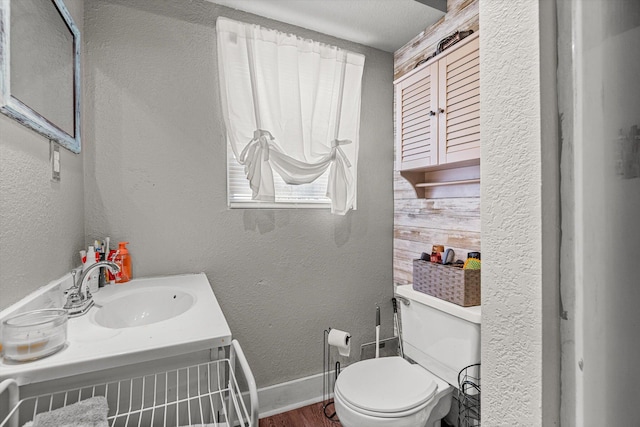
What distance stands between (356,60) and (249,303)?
5.32ft

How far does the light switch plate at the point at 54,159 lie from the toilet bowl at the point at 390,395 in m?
1.43

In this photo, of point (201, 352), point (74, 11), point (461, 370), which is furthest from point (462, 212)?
point (74, 11)

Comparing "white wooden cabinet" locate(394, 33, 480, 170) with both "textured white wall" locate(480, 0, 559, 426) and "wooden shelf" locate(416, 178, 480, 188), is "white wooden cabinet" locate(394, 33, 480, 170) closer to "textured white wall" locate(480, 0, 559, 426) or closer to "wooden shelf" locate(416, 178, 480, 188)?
"wooden shelf" locate(416, 178, 480, 188)

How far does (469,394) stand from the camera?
140cm

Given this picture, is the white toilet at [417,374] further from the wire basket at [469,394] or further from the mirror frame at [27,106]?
the mirror frame at [27,106]

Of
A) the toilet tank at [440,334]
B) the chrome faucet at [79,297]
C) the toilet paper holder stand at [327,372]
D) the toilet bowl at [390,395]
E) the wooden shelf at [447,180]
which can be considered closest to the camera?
the chrome faucet at [79,297]

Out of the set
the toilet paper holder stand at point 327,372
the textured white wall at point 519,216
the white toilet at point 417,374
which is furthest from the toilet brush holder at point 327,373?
the textured white wall at point 519,216

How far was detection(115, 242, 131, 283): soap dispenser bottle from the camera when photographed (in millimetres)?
1541

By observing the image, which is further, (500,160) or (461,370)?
(461,370)

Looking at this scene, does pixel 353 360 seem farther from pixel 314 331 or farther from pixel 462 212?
pixel 462 212

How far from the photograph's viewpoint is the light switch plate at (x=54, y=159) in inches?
45.7

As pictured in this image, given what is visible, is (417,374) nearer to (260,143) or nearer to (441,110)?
(441,110)

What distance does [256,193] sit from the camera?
5.93 feet

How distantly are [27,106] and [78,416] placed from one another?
2.85 feet
